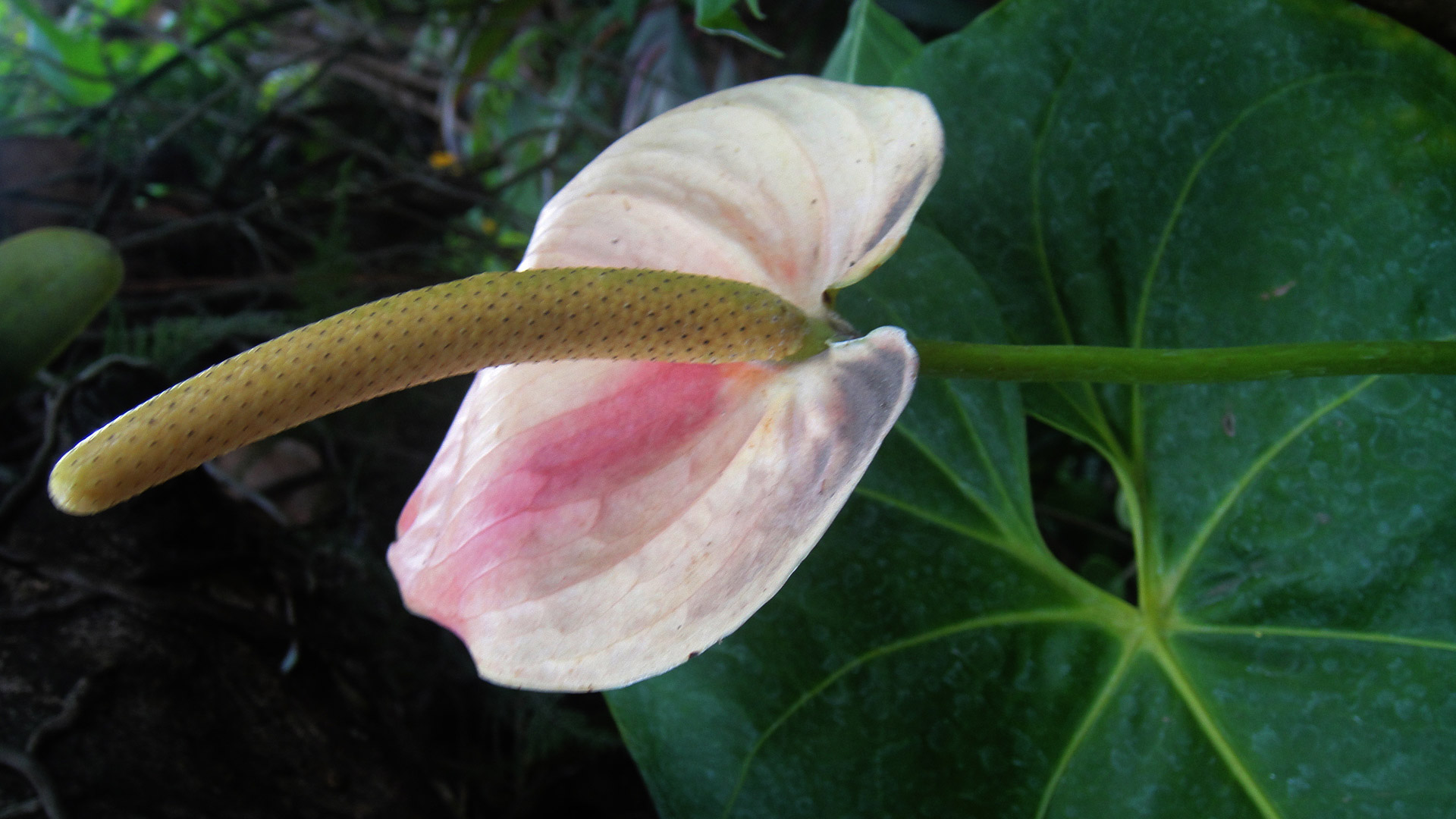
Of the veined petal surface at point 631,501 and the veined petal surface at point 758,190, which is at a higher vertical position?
the veined petal surface at point 758,190

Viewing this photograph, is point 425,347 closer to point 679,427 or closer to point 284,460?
point 679,427

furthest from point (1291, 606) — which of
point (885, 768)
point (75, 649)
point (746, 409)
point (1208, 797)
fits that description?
point (75, 649)

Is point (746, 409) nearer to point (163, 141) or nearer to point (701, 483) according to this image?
point (701, 483)

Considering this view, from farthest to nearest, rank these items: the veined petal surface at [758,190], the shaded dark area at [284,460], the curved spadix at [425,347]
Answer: the shaded dark area at [284,460]
the veined petal surface at [758,190]
the curved spadix at [425,347]

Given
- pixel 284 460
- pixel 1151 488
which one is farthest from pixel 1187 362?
pixel 284 460

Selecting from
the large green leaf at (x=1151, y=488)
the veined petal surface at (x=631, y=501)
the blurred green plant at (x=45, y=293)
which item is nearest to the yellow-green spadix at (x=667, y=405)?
the veined petal surface at (x=631, y=501)

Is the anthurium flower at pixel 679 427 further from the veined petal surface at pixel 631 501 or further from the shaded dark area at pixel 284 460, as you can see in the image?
the shaded dark area at pixel 284 460

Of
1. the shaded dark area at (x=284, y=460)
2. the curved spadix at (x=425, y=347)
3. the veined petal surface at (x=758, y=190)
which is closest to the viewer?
the curved spadix at (x=425, y=347)
